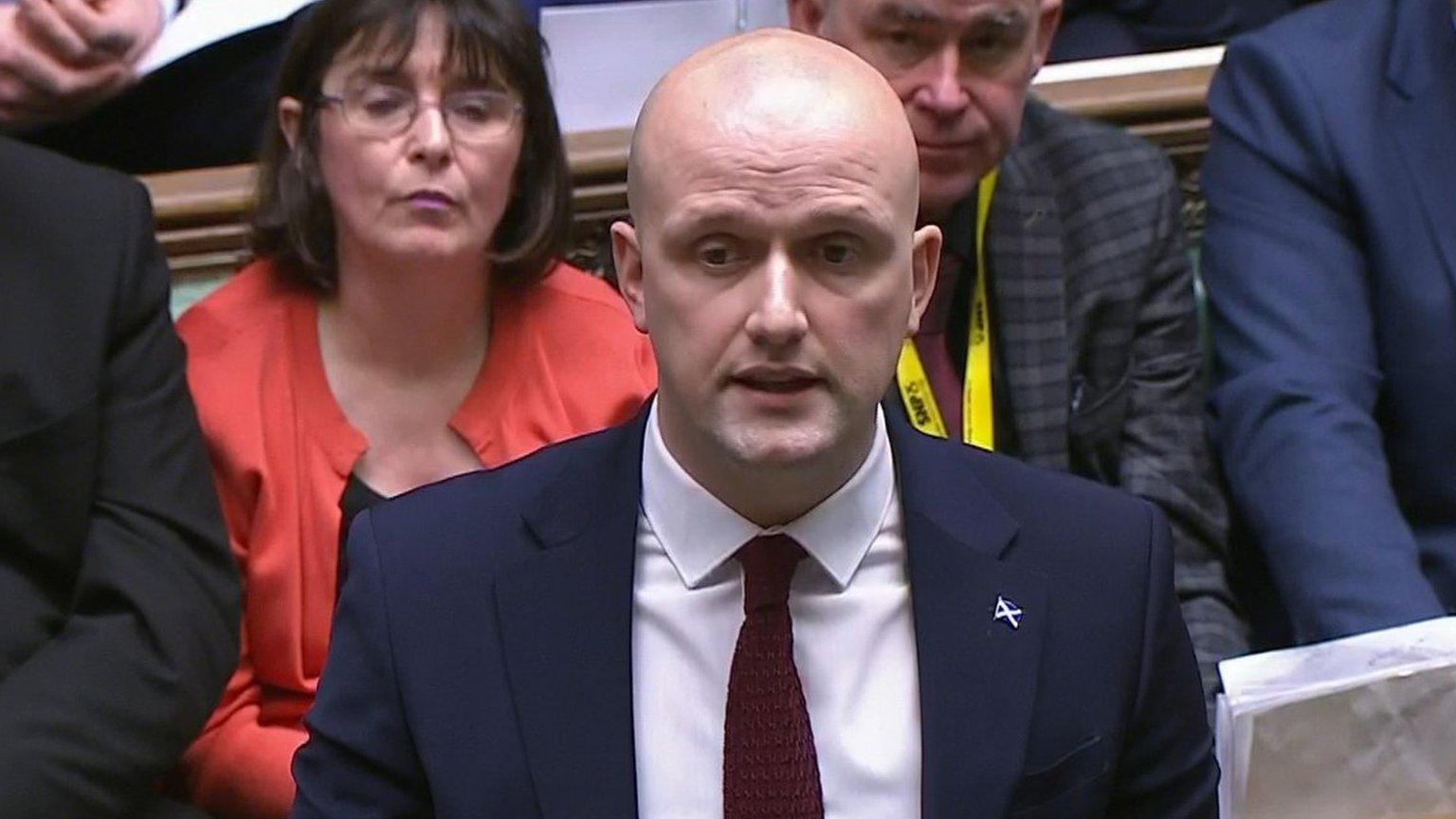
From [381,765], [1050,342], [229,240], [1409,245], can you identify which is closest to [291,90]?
[229,240]

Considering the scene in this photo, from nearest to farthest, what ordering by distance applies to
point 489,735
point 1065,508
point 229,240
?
point 489,735
point 1065,508
point 229,240

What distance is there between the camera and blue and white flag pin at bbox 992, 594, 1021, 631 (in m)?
1.48

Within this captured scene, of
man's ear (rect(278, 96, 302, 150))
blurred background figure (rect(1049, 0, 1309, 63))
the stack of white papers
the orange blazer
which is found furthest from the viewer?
blurred background figure (rect(1049, 0, 1309, 63))

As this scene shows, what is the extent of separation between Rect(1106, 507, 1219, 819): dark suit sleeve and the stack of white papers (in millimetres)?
105

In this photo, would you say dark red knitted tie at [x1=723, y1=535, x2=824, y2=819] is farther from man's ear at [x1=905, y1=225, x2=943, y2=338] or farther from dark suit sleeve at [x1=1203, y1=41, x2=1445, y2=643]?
dark suit sleeve at [x1=1203, y1=41, x2=1445, y2=643]

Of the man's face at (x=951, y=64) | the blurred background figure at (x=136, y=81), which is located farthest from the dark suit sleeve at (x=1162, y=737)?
the blurred background figure at (x=136, y=81)

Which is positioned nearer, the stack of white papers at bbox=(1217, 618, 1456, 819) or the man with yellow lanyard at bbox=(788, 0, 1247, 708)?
the stack of white papers at bbox=(1217, 618, 1456, 819)

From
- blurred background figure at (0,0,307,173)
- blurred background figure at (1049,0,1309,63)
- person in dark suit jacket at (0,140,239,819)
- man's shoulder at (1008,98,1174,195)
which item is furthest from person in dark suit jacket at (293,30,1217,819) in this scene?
blurred background figure at (1049,0,1309,63)

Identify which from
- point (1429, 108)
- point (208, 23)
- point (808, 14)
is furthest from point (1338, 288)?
point (208, 23)

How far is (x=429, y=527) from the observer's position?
4.90 ft

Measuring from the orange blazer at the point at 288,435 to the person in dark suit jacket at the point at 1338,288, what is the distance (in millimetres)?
574

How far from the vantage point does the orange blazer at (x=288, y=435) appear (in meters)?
2.05

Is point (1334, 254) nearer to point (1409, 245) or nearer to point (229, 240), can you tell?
point (1409, 245)

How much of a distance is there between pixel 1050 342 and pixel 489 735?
3.05 feet
